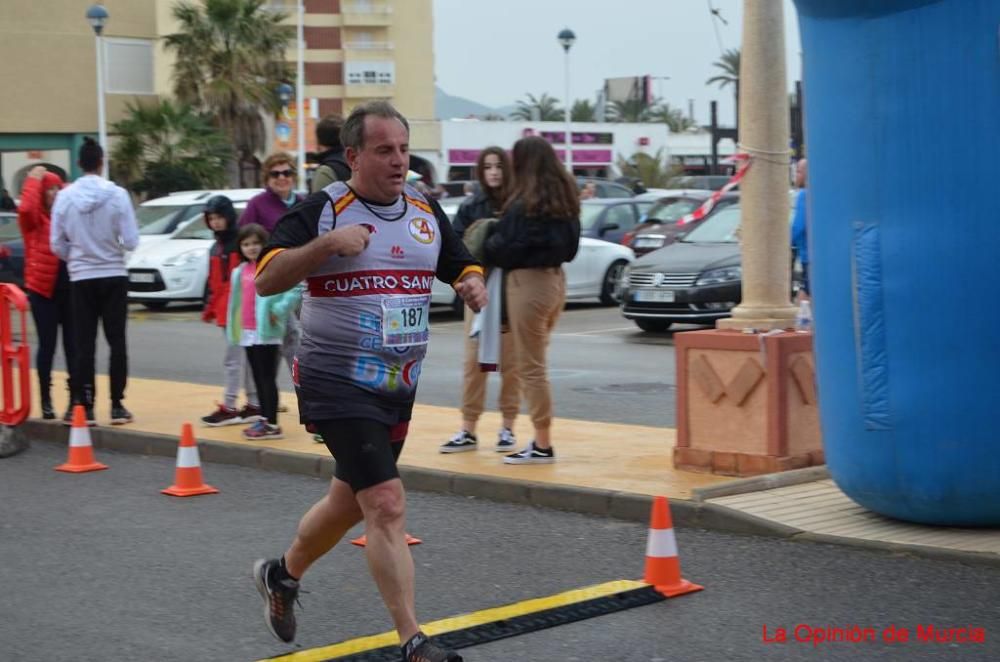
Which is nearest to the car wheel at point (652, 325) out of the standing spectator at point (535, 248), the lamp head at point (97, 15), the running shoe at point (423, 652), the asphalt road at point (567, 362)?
the asphalt road at point (567, 362)

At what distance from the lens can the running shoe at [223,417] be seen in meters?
10.8

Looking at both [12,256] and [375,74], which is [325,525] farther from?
[375,74]

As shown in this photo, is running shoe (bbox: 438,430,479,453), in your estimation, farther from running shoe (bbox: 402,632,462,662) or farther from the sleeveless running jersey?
running shoe (bbox: 402,632,462,662)

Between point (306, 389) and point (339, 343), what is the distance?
192mm

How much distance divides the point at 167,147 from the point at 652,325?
30.7m

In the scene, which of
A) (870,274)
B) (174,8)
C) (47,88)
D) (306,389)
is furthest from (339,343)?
(174,8)

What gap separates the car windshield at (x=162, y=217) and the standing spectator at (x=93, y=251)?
13.6 m

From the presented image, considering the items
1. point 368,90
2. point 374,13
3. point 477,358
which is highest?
point 374,13

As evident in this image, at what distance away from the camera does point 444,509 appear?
8078 mm

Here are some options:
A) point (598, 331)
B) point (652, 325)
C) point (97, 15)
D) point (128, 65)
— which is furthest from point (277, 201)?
point (128, 65)

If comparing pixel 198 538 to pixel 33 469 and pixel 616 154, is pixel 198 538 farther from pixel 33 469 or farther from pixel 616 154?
pixel 616 154

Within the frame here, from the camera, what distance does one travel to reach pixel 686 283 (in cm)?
1750

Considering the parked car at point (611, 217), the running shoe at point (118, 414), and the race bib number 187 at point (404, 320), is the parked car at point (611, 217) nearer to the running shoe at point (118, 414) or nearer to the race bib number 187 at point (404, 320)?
the running shoe at point (118, 414)

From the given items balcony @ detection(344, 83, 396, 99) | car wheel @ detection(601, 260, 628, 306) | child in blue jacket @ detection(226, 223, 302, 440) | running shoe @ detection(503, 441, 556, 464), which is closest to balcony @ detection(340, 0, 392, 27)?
balcony @ detection(344, 83, 396, 99)
